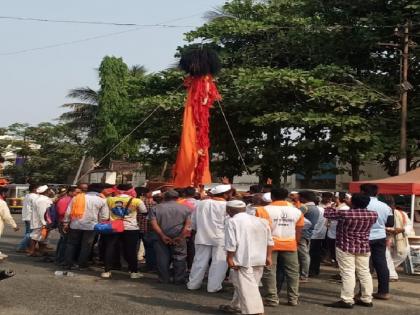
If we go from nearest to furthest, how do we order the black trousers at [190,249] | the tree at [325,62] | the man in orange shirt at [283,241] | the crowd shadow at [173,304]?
the crowd shadow at [173,304] < the man in orange shirt at [283,241] < the black trousers at [190,249] < the tree at [325,62]

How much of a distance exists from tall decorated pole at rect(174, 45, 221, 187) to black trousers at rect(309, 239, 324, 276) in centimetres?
304

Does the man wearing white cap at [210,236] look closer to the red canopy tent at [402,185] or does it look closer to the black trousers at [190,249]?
the black trousers at [190,249]

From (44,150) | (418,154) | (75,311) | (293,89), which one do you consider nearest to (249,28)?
(293,89)

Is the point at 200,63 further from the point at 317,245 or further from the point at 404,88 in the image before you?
the point at 404,88

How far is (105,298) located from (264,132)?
15.5 m

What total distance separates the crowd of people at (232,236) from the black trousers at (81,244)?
18 millimetres

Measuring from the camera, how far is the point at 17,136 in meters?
50.7

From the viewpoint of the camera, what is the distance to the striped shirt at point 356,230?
7.89 meters

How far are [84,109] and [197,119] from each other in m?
29.8

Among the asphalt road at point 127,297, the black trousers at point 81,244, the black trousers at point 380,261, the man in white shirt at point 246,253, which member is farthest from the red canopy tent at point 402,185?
the man in white shirt at point 246,253

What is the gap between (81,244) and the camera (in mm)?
10688

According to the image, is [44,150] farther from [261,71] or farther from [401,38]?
[401,38]

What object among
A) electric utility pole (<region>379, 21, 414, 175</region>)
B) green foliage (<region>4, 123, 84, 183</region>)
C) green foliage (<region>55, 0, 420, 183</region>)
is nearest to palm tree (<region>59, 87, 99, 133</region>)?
green foliage (<region>4, 123, 84, 183</region>)

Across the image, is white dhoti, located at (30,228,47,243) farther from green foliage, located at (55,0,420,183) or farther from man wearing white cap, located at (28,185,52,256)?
green foliage, located at (55,0,420,183)
